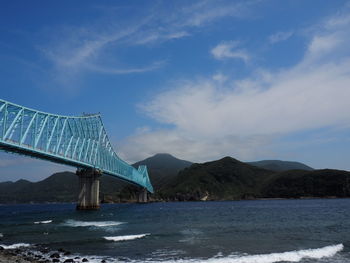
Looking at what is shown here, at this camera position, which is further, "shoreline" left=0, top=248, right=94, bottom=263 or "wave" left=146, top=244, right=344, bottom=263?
"shoreline" left=0, top=248, right=94, bottom=263

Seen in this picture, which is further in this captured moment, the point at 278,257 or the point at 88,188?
the point at 88,188

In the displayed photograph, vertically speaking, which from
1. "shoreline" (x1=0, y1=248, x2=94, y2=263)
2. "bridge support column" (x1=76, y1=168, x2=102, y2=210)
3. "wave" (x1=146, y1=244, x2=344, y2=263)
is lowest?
"wave" (x1=146, y1=244, x2=344, y2=263)

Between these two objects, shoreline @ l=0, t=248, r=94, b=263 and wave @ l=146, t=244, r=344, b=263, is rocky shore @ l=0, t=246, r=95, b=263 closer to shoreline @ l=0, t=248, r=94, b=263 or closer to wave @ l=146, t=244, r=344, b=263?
shoreline @ l=0, t=248, r=94, b=263

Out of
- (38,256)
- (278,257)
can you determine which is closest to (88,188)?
(38,256)

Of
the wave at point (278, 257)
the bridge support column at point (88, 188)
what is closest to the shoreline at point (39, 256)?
the wave at point (278, 257)

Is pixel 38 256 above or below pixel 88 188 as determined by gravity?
below

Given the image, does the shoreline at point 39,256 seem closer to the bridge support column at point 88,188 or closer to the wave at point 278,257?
the wave at point 278,257

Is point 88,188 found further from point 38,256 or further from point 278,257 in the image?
point 278,257

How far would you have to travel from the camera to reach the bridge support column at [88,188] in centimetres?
9300

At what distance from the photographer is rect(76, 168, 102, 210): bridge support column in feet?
305

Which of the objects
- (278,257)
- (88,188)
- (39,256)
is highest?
(88,188)

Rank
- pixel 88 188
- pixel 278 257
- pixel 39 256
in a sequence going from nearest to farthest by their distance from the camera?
pixel 278 257
pixel 39 256
pixel 88 188

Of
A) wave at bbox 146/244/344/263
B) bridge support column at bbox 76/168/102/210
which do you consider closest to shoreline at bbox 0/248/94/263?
wave at bbox 146/244/344/263

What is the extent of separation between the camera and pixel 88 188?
93.8 m
